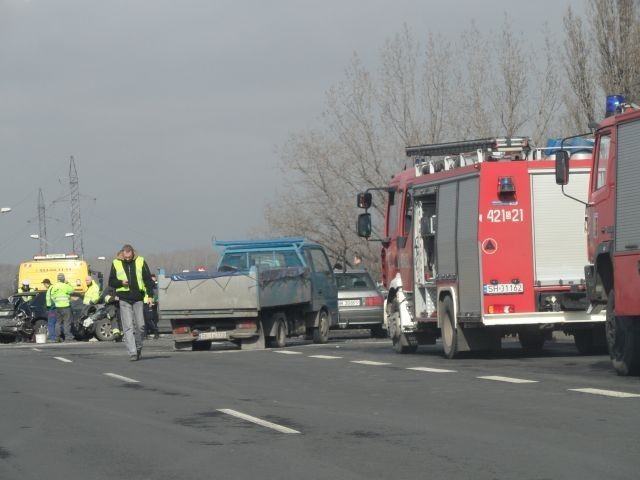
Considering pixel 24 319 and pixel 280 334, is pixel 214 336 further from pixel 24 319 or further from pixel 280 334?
pixel 24 319

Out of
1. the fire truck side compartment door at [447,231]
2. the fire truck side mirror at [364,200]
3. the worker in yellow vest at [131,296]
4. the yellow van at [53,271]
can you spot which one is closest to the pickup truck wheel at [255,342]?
the fire truck side mirror at [364,200]

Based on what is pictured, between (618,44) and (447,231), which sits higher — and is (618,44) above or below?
above

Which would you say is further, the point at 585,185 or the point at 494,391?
the point at 585,185

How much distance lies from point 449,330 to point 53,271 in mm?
29208

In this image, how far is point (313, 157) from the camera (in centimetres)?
5609

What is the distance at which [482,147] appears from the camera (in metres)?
21.1

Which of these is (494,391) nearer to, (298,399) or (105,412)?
(298,399)

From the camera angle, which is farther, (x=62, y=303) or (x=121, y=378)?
(x=62, y=303)

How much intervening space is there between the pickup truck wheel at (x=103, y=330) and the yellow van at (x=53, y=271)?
10.1 m

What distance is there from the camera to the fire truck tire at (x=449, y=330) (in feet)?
64.5

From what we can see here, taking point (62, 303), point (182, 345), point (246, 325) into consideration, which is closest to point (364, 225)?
point (246, 325)

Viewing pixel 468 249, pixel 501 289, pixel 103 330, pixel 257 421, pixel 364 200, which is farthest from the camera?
pixel 103 330

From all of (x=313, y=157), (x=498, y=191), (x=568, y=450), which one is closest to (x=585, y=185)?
(x=498, y=191)

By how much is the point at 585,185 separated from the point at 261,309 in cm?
805
